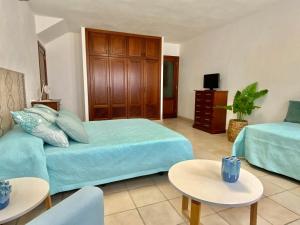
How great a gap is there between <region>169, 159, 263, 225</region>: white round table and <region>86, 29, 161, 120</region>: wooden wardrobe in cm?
380

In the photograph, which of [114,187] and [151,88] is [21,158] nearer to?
[114,187]

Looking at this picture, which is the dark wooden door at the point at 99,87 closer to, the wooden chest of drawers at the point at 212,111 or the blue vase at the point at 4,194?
the wooden chest of drawers at the point at 212,111

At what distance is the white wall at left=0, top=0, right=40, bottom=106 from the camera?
236cm

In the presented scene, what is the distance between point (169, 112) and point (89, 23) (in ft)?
12.0

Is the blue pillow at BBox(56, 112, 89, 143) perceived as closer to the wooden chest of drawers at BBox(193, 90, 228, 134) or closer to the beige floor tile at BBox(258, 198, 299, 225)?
the beige floor tile at BBox(258, 198, 299, 225)

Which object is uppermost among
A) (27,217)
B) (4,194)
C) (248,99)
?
(248,99)

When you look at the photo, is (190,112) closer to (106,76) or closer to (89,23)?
(106,76)

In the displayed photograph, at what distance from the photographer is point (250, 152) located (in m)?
2.68

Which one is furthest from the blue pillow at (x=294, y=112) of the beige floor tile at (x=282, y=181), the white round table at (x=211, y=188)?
the white round table at (x=211, y=188)

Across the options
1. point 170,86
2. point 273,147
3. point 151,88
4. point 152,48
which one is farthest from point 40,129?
point 170,86

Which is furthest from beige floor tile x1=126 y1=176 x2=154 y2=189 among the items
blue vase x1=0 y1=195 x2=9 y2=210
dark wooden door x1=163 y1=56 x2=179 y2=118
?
dark wooden door x1=163 y1=56 x2=179 y2=118

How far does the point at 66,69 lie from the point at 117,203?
15.0ft

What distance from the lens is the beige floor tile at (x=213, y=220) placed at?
1.56 m

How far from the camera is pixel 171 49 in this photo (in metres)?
6.30
